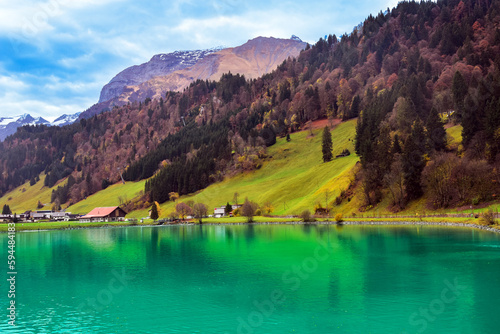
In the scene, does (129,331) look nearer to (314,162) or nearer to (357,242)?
(357,242)

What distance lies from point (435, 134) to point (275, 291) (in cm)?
9320

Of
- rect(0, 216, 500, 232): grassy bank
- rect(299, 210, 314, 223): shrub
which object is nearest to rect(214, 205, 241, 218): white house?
rect(0, 216, 500, 232): grassy bank

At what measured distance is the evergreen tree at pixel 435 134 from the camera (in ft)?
365

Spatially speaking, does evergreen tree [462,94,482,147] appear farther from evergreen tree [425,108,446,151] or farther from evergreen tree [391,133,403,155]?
evergreen tree [391,133,403,155]

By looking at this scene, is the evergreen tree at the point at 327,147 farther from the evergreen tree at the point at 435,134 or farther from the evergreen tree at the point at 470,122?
the evergreen tree at the point at 470,122

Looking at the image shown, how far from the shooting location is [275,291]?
35250 millimetres

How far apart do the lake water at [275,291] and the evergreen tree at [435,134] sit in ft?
176

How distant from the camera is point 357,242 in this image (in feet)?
222

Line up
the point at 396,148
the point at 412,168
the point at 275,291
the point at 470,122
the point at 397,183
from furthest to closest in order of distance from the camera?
the point at 396,148, the point at 397,183, the point at 470,122, the point at 412,168, the point at 275,291

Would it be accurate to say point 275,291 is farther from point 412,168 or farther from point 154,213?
point 154,213

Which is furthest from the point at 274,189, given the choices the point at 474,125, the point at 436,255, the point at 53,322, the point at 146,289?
the point at 53,322

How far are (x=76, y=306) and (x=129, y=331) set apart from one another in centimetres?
951

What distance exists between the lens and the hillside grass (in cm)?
13800

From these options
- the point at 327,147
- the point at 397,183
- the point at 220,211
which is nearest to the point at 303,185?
the point at 327,147
